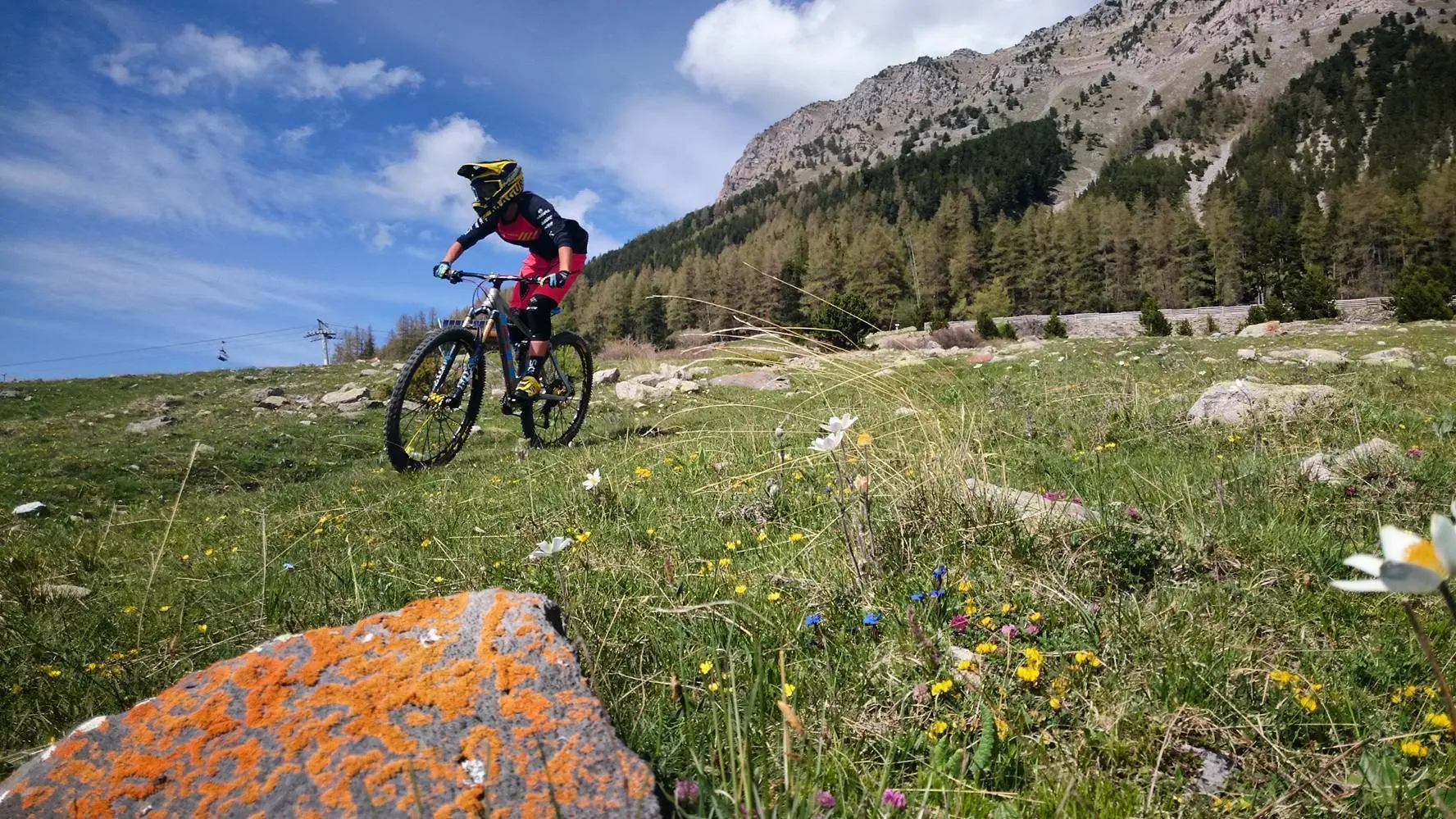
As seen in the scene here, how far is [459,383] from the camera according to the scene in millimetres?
7438

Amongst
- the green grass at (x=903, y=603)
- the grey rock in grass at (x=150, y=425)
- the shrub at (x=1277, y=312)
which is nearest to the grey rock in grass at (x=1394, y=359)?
the green grass at (x=903, y=603)

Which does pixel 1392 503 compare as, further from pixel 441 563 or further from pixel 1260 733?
pixel 441 563

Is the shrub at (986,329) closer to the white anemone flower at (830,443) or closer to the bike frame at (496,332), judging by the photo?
the bike frame at (496,332)

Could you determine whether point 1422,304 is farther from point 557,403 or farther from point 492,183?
point 492,183

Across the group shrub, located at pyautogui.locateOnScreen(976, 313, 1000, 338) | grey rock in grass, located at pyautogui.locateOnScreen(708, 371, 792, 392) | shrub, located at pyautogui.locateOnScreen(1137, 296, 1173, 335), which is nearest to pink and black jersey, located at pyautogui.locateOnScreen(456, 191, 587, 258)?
grey rock in grass, located at pyautogui.locateOnScreen(708, 371, 792, 392)

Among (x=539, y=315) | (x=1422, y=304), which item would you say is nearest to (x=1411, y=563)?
(x=539, y=315)

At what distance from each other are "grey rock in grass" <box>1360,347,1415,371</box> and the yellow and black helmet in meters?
12.0

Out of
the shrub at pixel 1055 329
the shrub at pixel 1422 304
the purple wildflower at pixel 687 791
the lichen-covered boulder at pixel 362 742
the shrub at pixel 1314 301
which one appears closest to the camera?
the lichen-covered boulder at pixel 362 742

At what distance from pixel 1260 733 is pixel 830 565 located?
1472mm

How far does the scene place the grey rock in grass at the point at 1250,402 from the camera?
17.9 feet

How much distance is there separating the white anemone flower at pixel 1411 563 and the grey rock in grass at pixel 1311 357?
1241 centimetres

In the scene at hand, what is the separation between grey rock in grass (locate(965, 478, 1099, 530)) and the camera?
294 cm

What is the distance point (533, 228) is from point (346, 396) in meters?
13.1

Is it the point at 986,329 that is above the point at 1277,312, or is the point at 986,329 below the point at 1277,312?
above
